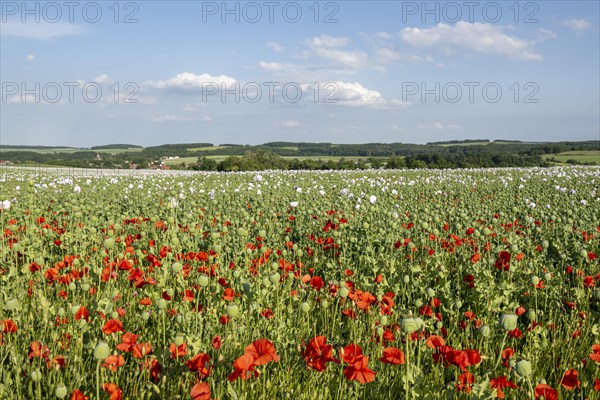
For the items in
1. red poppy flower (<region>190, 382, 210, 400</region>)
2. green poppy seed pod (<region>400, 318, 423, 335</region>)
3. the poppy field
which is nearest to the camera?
red poppy flower (<region>190, 382, 210, 400</region>)

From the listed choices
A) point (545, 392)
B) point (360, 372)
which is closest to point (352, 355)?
point (360, 372)

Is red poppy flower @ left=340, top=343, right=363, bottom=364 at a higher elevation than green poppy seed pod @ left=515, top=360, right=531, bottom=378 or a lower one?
higher

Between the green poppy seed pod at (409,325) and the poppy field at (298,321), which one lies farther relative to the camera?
the poppy field at (298,321)

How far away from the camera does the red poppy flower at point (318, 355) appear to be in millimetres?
2176

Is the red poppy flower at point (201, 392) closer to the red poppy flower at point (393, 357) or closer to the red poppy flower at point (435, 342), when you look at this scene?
the red poppy flower at point (393, 357)

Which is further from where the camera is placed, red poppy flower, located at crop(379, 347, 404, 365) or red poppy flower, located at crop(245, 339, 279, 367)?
red poppy flower, located at crop(379, 347, 404, 365)

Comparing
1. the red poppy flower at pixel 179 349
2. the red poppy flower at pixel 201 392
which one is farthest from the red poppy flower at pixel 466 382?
the red poppy flower at pixel 179 349

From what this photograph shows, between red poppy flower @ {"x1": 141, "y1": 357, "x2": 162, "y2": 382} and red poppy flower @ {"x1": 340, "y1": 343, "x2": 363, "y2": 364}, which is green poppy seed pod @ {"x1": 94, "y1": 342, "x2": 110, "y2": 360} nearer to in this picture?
red poppy flower @ {"x1": 141, "y1": 357, "x2": 162, "y2": 382}

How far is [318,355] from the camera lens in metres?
2.21

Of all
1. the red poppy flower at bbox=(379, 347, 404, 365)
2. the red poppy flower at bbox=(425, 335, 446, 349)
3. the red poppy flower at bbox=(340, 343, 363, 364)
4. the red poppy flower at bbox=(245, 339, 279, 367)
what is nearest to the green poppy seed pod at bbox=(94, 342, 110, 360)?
the red poppy flower at bbox=(245, 339, 279, 367)

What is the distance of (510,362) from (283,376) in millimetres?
1179

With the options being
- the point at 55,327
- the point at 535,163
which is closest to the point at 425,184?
the point at 55,327

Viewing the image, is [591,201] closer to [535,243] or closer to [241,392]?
[535,243]

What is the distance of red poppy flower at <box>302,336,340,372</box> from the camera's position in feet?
7.14
